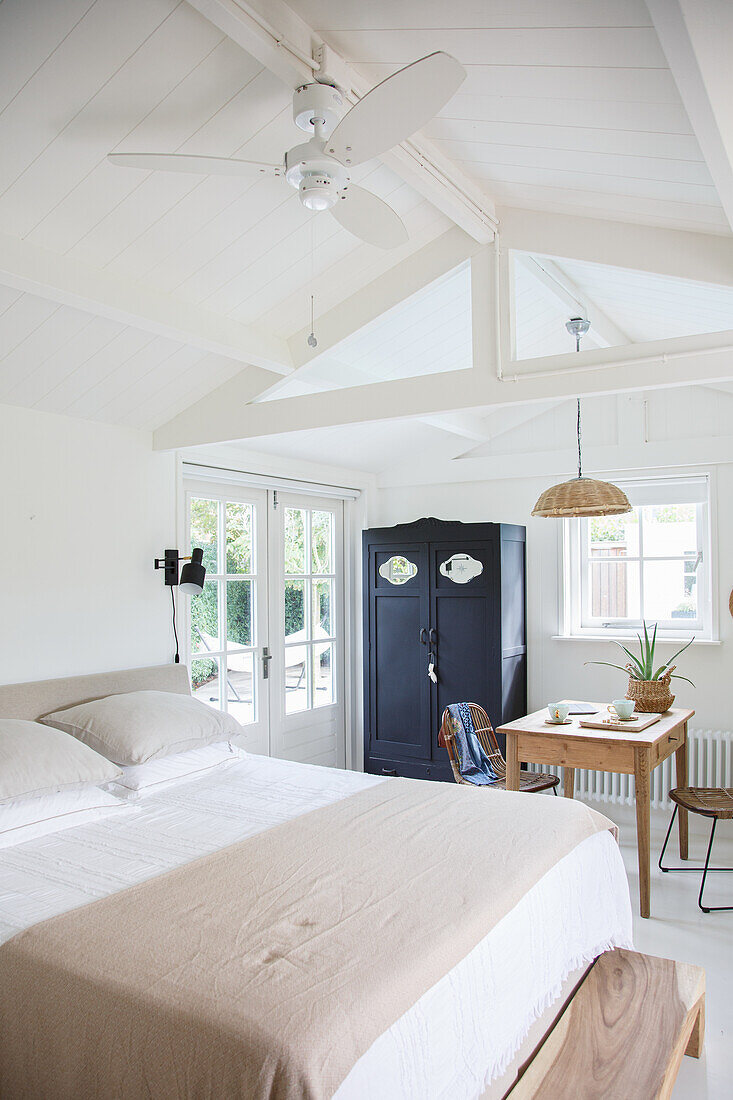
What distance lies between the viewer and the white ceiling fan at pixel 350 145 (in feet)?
4.91

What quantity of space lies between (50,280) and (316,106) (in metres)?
1.09

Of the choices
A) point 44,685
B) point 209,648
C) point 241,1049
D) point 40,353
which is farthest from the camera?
point 209,648

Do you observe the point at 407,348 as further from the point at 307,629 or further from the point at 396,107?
the point at 396,107

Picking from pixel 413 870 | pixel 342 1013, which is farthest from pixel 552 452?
pixel 342 1013

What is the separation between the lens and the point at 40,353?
315 centimetres

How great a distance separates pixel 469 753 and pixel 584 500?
1412mm

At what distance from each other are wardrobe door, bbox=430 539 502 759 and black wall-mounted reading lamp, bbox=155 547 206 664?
1.66 metres

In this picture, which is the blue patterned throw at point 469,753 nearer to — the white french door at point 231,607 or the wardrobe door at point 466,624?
the wardrobe door at point 466,624

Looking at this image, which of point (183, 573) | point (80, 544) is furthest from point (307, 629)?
point (80, 544)

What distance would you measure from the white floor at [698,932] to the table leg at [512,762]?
708mm

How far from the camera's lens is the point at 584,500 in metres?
3.73

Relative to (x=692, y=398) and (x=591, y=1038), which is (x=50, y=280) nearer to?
(x=591, y=1038)

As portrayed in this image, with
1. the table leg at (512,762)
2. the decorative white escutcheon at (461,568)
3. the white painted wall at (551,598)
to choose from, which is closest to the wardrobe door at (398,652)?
the decorative white escutcheon at (461,568)

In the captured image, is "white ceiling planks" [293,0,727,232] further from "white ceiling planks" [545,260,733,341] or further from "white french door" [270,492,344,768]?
"white french door" [270,492,344,768]
